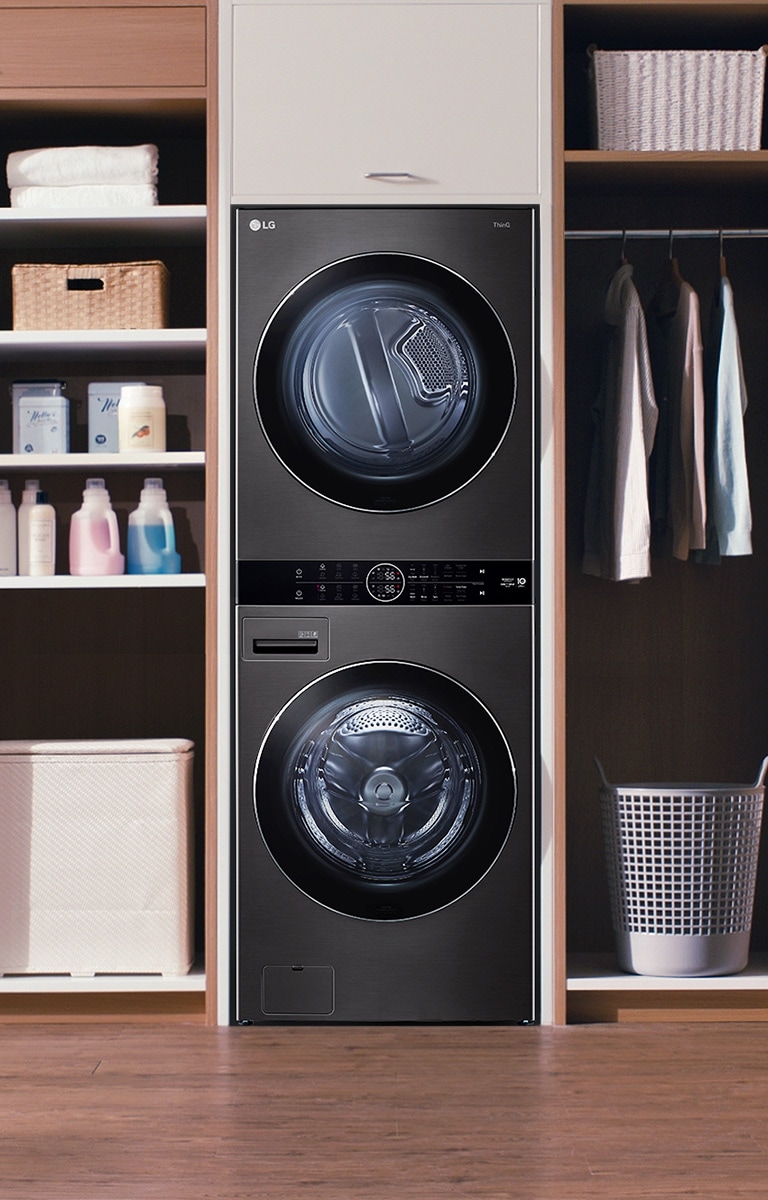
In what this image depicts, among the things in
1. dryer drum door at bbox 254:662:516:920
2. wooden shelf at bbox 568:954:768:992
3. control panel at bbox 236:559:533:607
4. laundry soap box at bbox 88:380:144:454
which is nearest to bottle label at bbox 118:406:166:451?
laundry soap box at bbox 88:380:144:454

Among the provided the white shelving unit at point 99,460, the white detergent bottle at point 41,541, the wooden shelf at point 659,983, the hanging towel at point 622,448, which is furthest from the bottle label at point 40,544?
the wooden shelf at point 659,983

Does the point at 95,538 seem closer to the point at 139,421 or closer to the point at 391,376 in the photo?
the point at 139,421

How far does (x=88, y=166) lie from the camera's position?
2545 millimetres

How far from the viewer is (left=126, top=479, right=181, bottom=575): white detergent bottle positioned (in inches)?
102

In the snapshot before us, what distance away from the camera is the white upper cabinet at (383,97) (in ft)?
8.03

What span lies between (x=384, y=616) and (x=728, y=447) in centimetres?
86

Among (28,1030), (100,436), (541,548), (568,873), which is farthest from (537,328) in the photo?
(28,1030)

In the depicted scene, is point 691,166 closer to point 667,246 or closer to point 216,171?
point 667,246

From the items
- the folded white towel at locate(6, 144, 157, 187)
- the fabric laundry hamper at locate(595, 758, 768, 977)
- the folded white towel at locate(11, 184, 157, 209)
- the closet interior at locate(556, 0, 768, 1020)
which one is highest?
the folded white towel at locate(6, 144, 157, 187)

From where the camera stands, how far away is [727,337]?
263 centimetres

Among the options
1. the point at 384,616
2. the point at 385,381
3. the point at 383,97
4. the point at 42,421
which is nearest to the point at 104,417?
the point at 42,421

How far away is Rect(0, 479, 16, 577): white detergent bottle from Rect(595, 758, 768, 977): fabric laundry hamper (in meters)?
1.44

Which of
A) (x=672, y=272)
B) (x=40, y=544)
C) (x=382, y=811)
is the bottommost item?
(x=382, y=811)

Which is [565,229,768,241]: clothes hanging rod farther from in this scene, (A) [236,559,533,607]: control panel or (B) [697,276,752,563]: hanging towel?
(A) [236,559,533,607]: control panel
